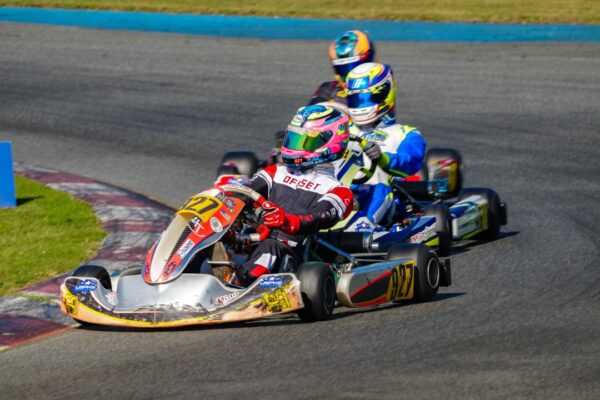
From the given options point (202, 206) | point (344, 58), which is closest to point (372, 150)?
point (202, 206)

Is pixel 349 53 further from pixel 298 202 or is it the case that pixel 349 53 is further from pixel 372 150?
pixel 298 202

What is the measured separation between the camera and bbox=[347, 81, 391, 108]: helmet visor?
32.1 ft

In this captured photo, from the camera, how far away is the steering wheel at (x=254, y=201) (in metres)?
7.39

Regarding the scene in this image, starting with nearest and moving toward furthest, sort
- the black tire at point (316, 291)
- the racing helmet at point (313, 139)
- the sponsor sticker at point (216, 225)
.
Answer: the black tire at point (316, 291) < the sponsor sticker at point (216, 225) < the racing helmet at point (313, 139)

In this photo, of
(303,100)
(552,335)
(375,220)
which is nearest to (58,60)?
(303,100)

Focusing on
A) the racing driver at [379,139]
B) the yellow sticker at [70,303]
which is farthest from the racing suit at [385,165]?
the yellow sticker at [70,303]

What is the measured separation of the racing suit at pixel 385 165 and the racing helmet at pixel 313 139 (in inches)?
40.9

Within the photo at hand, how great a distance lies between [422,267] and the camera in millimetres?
7590

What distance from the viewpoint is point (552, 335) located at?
6539mm

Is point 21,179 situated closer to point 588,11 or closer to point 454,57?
point 454,57

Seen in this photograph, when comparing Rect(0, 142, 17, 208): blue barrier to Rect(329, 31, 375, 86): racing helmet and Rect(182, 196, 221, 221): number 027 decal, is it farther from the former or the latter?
Rect(182, 196, 221, 221): number 027 decal

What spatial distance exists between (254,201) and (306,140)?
2.20 ft

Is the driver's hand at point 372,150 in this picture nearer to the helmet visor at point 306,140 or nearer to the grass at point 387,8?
the helmet visor at point 306,140

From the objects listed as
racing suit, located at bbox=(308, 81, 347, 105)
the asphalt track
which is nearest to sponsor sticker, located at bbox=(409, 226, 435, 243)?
the asphalt track
